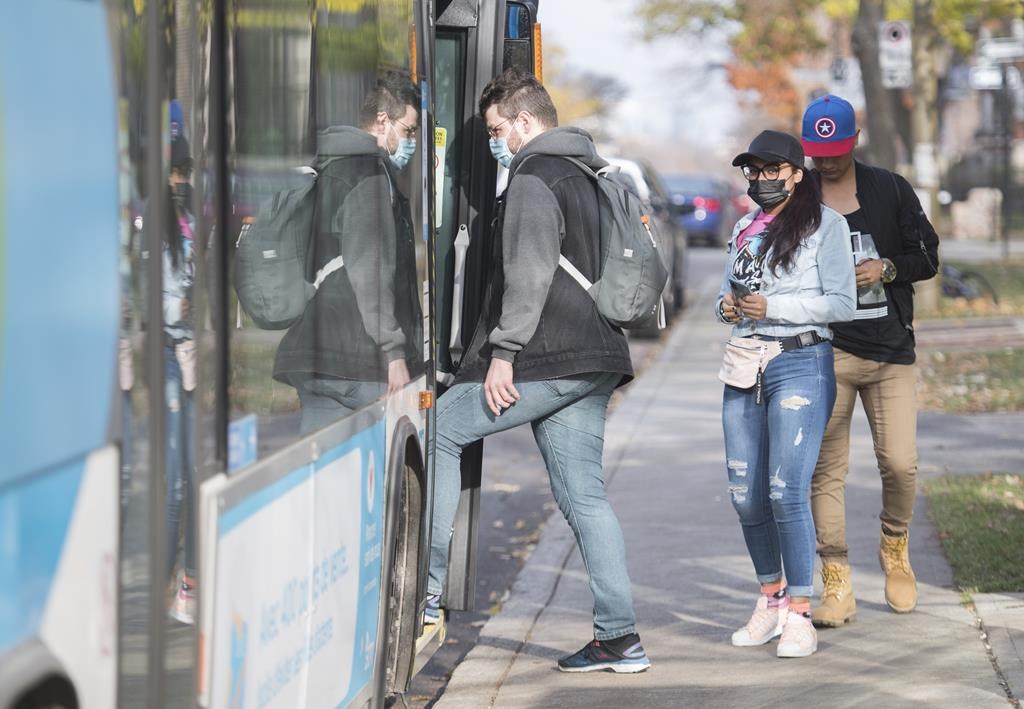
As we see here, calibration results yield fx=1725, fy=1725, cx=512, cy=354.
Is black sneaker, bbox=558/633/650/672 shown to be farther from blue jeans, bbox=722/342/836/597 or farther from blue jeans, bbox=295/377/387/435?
blue jeans, bbox=295/377/387/435

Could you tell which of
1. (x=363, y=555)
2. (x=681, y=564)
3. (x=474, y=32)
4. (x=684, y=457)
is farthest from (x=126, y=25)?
(x=684, y=457)

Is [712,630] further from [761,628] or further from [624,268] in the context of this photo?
[624,268]

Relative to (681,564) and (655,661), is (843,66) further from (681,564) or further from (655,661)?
(655,661)

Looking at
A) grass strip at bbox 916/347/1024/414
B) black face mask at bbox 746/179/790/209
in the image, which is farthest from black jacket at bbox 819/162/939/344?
grass strip at bbox 916/347/1024/414

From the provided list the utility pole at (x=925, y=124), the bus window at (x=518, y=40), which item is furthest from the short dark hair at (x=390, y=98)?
the utility pole at (x=925, y=124)

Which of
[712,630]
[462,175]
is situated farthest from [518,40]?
[712,630]

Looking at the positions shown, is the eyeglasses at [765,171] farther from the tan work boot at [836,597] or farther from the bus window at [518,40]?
the tan work boot at [836,597]

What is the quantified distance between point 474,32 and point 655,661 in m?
2.23

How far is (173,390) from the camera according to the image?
278 centimetres

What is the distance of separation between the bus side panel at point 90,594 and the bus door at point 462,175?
3.30 metres

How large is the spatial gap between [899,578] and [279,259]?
144 inches

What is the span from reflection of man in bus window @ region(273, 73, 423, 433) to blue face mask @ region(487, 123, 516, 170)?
1.73ft

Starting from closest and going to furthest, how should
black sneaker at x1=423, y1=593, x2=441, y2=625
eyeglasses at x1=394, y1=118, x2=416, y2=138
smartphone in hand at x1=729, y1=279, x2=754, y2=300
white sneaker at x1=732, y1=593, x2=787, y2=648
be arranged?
eyeglasses at x1=394, y1=118, x2=416, y2=138 → black sneaker at x1=423, y1=593, x2=441, y2=625 → smartphone in hand at x1=729, y1=279, x2=754, y2=300 → white sneaker at x1=732, y1=593, x2=787, y2=648

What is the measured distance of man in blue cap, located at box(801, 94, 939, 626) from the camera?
614cm
